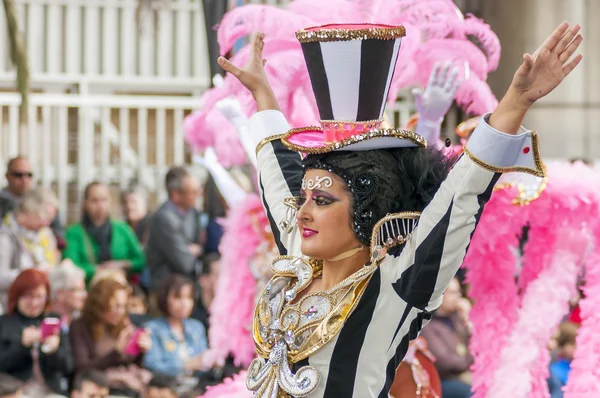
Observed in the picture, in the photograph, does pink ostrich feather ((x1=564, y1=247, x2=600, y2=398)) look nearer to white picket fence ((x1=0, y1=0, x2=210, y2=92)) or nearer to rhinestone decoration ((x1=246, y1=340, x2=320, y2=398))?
rhinestone decoration ((x1=246, y1=340, x2=320, y2=398))

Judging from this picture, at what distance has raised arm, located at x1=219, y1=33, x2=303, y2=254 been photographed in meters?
2.78

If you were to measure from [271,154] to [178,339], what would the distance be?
260cm

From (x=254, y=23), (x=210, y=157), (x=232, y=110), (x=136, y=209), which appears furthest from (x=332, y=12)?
(x=136, y=209)

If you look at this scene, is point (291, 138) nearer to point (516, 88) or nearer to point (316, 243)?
point (316, 243)

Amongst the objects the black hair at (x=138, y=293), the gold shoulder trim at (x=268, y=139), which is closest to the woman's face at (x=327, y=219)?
the gold shoulder trim at (x=268, y=139)

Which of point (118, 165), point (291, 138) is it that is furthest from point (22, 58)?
point (291, 138)

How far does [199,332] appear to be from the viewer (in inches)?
211

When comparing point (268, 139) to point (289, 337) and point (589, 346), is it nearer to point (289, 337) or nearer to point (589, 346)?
point (289, 337)

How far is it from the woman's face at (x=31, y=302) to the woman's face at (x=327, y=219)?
9.32 feet

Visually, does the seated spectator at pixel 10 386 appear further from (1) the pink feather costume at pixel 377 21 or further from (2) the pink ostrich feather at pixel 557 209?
(2) the pink ostrich feather at pixel 557 209

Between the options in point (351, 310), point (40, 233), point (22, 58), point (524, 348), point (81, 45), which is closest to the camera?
point (351, 310)

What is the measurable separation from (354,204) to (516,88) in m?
0.43

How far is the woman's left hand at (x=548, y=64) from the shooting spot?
2.14 metres

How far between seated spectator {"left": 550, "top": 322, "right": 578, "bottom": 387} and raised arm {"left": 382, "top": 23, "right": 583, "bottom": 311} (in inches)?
113
